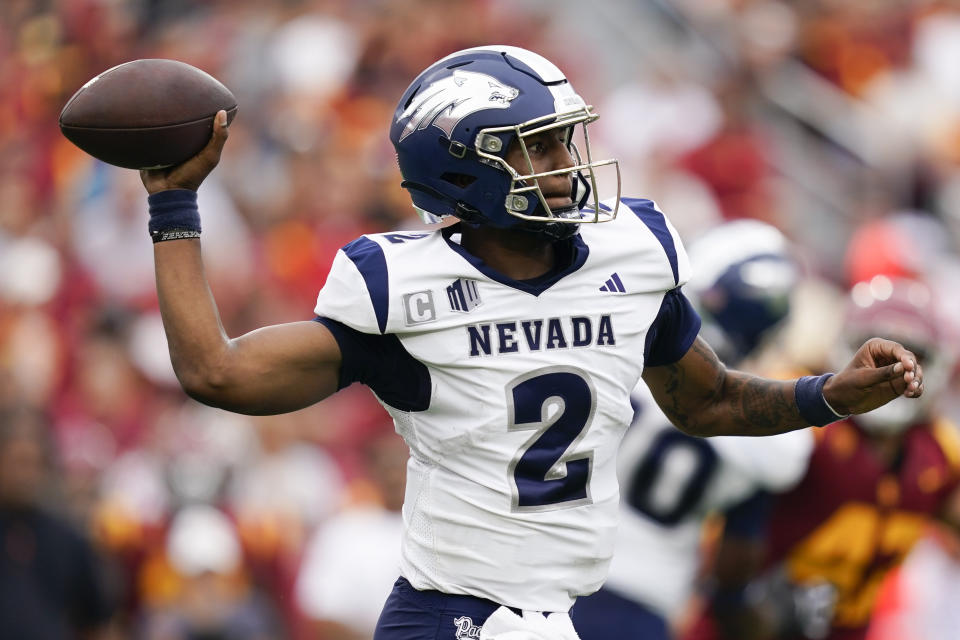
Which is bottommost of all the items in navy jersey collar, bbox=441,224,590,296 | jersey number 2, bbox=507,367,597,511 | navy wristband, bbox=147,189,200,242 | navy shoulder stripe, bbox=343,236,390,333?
jersey number 2, bbox=507,367,597,511

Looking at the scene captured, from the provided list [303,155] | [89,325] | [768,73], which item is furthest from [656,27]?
[89,325]

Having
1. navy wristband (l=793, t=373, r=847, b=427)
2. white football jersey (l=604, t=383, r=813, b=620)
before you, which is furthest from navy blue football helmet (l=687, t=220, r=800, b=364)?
navy wristband (l=793, t=373, r=847, b=427)

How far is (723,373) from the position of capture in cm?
366

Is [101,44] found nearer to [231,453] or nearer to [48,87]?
[48,87]

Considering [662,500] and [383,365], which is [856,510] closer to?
[662,500]

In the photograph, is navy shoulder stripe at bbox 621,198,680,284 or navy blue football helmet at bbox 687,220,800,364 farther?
navy blue football helmet at bbox 687,220,800,364

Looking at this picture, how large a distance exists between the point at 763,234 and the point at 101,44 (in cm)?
714

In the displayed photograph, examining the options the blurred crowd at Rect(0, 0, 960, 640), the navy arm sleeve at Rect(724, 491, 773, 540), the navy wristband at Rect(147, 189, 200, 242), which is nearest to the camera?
the navy wristband at Rect(147, 189, 200, 242)


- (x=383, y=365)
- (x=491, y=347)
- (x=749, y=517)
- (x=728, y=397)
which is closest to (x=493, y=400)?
(x=491, y=347)

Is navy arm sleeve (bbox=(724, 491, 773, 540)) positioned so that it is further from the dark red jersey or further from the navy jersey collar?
the navy jersey collar

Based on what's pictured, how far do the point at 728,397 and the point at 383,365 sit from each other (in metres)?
0.90

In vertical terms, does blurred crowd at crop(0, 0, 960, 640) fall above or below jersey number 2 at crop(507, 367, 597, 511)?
below

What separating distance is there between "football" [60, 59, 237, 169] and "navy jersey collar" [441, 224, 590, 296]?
0.58 m

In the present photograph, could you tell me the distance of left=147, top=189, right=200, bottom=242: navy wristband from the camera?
3.08 meters
